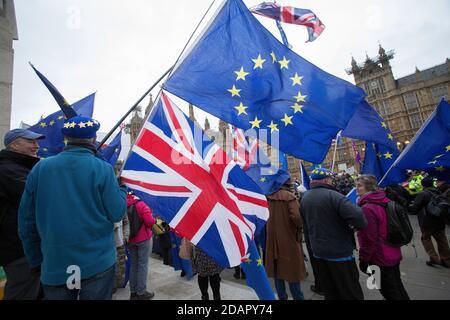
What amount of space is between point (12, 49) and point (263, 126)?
465 cm

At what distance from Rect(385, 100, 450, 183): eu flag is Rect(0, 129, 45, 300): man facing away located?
5.62 m

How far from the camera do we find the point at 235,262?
2289mm

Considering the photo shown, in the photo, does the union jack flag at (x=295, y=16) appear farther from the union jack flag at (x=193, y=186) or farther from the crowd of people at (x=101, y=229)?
the union jack flag at (x=193, y=186)

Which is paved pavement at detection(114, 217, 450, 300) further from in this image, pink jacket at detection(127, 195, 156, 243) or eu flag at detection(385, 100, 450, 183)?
eu flag at detection(385, 100, 450, 183)

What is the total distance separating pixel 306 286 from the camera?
15.3 ft

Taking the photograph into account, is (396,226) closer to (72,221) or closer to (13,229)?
(72,221)

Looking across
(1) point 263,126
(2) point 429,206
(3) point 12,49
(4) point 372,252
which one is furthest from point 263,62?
(2) point 429,206

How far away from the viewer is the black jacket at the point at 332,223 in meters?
2.88

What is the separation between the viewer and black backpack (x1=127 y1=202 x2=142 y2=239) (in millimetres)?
→ 4141

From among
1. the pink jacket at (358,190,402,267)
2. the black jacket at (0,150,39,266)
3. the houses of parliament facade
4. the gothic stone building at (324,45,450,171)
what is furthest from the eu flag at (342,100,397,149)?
the gothic stone building at (324,45,450,171)
